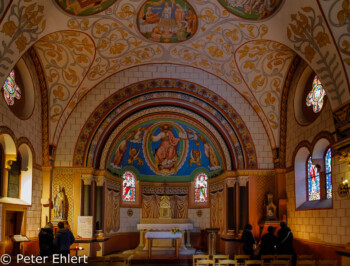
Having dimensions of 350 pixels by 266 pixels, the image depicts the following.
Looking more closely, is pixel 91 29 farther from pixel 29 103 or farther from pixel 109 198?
pixel 109 198

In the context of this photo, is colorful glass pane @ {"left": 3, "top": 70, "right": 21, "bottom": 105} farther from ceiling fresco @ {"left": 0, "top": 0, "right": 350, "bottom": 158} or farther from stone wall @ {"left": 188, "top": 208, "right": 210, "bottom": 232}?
stone wall @ {"left": 188, "top": 208, "right": 210, "bottom": 232}

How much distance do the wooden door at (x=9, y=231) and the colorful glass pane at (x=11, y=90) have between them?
4.01 metres

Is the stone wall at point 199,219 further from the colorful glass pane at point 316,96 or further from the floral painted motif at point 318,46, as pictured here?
the floral painted motif at point 318,46

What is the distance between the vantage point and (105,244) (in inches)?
827

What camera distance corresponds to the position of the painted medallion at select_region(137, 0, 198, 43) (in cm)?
1500

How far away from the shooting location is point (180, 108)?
20688 millimetres

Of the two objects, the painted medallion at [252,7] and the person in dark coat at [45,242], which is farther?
the painted medallion at [252,7]

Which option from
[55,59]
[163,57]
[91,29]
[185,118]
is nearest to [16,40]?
[91,29]

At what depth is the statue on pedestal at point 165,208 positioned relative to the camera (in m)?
24.9

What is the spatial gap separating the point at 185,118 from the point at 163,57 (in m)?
3.65

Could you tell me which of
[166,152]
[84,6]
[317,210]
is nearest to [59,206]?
[84,6]

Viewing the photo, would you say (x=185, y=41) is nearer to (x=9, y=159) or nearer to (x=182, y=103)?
(x=182, y=103)

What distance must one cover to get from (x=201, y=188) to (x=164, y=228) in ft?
12.8

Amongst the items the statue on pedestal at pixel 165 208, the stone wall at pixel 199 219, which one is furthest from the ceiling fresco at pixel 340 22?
the statue on pedestal at pixel 165 208
